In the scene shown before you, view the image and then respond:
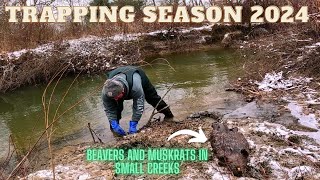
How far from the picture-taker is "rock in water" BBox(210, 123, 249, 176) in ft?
12.0

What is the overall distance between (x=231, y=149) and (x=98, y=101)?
13.8 ft

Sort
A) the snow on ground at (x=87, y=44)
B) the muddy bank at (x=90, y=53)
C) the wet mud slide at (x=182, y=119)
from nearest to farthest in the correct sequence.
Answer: the wet mud slide at (x=182, y=119)
the muddy bank at (x=90, y=53)
the snow on ground at (x=87, y=44)

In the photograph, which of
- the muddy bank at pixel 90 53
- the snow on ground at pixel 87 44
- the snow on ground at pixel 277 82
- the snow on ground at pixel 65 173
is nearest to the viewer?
the snow on ground at pixel 65 173

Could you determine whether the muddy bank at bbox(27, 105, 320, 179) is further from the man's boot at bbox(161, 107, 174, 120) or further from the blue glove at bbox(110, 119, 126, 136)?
the man's boot at bbox(161, 107, 174, 120)

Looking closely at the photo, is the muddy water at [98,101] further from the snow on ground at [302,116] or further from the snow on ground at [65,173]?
the snow on ground at [302,116]

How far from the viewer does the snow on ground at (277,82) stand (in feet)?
21.3

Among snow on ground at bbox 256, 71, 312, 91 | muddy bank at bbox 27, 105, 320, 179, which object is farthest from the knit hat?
snow on ground at bbox 256, 71, 312, 91

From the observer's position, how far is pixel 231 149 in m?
3.82

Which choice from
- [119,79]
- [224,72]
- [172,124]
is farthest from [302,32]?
[119,79]

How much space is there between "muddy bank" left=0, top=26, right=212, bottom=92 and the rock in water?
5.81 metres

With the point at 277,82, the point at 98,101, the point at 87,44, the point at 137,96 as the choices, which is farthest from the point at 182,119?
the point at 87,44

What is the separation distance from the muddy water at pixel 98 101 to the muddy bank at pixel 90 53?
364 millimetres

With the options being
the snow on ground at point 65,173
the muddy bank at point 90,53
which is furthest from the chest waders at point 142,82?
the muddy bank at point 90,53

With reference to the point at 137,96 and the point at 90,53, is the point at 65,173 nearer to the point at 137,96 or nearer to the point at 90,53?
the point at 137,96
